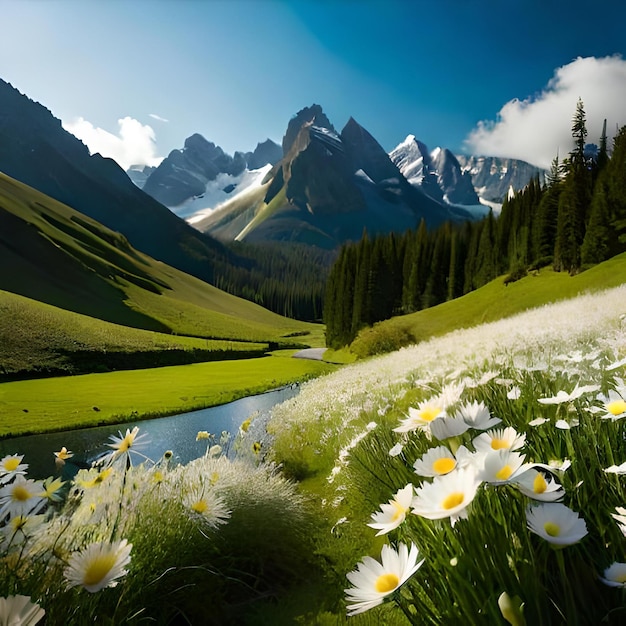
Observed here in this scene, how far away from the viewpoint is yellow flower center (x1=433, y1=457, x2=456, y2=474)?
57.4 inches

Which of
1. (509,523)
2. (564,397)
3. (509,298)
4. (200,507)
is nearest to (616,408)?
(564,397)

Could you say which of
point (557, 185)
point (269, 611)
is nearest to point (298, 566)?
point (269, 611)

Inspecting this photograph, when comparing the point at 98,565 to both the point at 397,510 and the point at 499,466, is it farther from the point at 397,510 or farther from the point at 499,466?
the point at 499,466

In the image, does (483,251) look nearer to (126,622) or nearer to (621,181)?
(621,181)

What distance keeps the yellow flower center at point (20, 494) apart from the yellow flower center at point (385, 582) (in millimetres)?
1986

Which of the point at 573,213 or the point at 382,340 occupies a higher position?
the point at 573,213

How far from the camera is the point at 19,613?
1.19 metres

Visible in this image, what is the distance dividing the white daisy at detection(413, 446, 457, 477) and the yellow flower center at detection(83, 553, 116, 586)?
1269 millimetres

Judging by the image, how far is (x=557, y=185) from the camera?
51.8 meters

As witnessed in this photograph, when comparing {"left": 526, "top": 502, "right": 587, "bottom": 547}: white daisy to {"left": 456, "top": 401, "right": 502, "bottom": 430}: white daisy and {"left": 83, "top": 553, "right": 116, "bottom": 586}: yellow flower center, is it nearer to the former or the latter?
{"left": 456, "top": 401, "right": 502, "bottom": 430}: white daisy

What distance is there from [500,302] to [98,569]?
151ft

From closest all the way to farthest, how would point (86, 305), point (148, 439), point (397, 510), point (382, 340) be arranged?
point (397, 510) → point (148, 439) → point (382, 340) → point (86, 305)

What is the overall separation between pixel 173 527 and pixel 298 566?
1.75 meters

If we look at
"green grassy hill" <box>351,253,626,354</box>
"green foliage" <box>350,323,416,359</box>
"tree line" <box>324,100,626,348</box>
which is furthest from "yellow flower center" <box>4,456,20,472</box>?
"tree line" <box>324,100,626,348</box>
